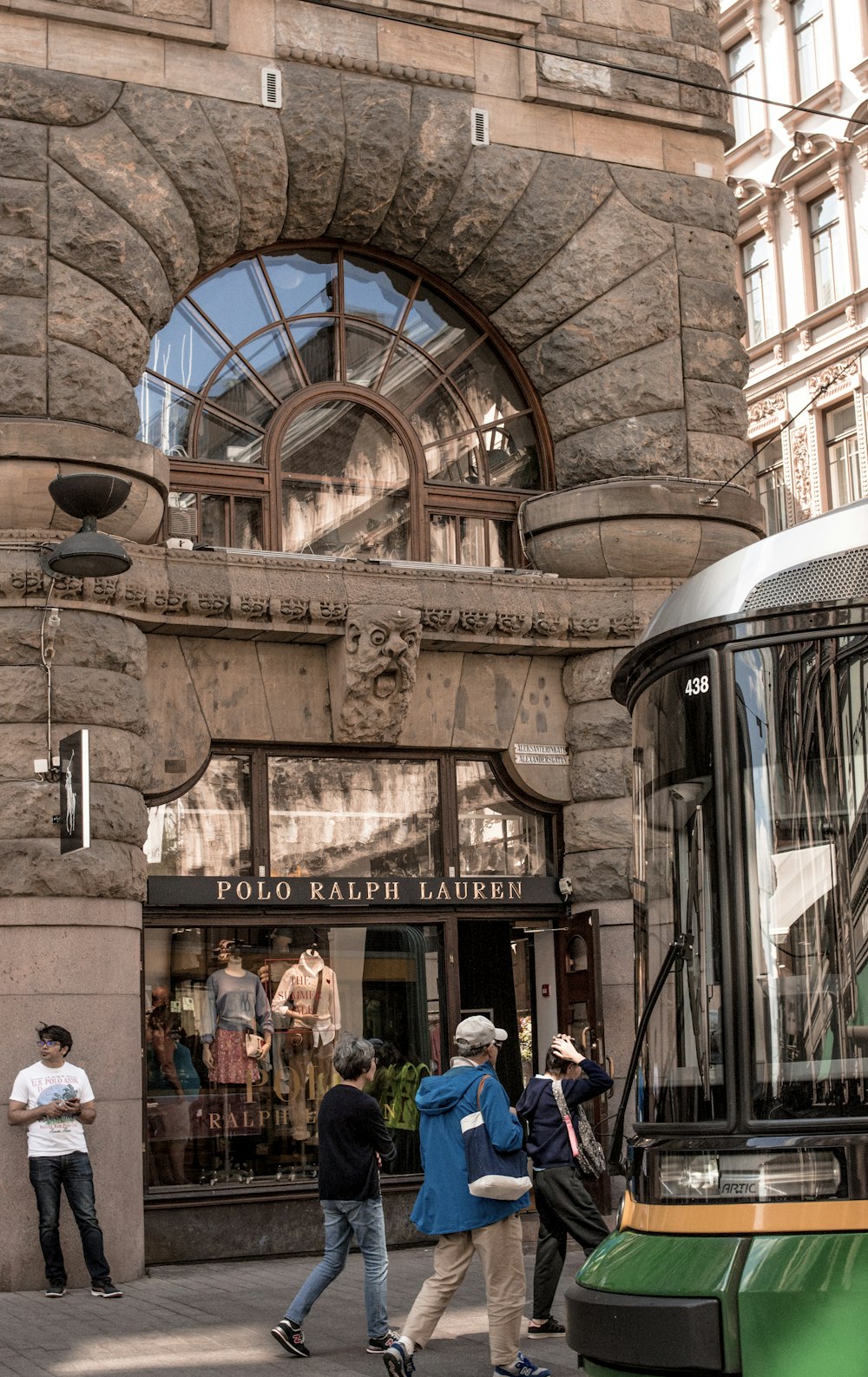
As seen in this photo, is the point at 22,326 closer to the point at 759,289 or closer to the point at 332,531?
the point at 332,531

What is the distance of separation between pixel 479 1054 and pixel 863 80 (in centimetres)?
2904

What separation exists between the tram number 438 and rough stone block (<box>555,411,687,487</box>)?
8.55 m

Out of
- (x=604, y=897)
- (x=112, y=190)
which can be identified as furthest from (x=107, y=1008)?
(x=112, y=190)

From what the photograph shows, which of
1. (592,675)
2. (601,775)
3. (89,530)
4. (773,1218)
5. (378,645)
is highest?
(89,530)

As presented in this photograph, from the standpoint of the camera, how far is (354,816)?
1441cm

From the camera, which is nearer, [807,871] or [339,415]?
[807,871]

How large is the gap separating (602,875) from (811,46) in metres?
A: 25.9

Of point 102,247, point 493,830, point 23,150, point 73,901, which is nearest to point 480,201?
point 102,247

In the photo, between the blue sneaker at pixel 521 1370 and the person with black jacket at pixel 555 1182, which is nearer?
the blue sneaker at pixel 521 1370

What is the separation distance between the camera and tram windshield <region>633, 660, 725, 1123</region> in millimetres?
6566

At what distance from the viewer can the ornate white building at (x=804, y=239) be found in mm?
33812

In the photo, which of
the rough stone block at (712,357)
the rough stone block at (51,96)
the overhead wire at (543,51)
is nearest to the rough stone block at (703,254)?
the rough stone block at (712,357)

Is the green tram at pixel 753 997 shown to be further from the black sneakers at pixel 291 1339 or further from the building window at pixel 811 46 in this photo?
the building window at pixel 811 46

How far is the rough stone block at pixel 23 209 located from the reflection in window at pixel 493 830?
17.3ft
